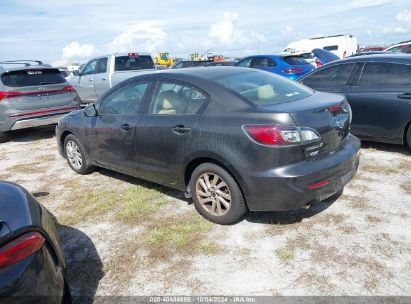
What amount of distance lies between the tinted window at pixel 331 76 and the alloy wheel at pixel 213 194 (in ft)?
11.8

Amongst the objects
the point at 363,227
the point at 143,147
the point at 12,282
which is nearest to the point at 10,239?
the point at 12,282

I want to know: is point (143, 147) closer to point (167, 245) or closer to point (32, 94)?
point (167, 245)

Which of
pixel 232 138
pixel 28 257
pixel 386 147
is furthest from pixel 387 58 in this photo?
pixel 28 257

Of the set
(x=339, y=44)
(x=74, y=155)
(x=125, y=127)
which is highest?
(x=339, y=44)

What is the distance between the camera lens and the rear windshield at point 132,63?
11688mm

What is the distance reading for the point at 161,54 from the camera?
4041cm

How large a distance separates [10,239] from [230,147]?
1.97 m

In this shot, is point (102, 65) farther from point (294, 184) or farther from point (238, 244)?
point (294, 184)

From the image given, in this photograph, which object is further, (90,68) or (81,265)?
(90,68)

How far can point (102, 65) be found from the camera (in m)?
11.9

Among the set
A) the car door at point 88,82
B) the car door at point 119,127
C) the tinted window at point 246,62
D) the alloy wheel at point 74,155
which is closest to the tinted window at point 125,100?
the car door at point 119,127

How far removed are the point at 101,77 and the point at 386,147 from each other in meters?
8.82

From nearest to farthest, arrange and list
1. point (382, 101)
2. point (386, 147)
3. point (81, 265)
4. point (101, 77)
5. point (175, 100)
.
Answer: point (81, 265)
point (175, 100)
point (382, 101)
point (386, 147)
point (101, 77)

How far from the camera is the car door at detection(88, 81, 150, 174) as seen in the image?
4.39 meters
